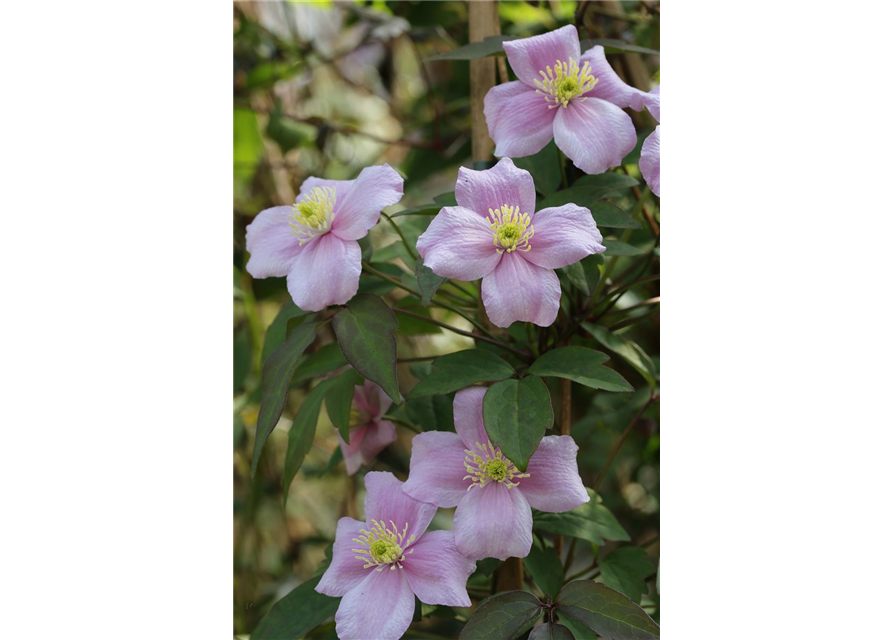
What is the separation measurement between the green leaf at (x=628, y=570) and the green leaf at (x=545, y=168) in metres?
0.27

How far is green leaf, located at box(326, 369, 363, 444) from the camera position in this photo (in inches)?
22.5

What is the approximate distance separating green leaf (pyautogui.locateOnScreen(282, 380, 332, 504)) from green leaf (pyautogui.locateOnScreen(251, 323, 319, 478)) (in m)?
0.06

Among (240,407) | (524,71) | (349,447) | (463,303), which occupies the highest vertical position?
(524,71)

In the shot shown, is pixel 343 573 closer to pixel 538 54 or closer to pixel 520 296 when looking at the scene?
pixel 520 296

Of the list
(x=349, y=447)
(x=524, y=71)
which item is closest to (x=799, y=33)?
(x=524, y=71)

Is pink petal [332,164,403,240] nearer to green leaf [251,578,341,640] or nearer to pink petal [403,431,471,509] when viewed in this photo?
pink petal [403,431,471,509]

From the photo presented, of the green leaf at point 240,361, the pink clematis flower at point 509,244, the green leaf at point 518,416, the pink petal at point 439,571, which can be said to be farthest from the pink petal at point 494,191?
the green leaf at point 240,361

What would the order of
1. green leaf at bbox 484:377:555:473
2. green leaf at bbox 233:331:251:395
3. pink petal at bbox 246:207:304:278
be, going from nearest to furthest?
green leaf at bbox 484:377:555:473 < pink petal at bbox 246:207:304:278 < green leaf at bbox 233:331:251:395

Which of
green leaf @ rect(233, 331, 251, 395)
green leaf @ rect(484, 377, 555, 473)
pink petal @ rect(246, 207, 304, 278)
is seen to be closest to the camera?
green leaf @ rect(484, 377, 555, 473)

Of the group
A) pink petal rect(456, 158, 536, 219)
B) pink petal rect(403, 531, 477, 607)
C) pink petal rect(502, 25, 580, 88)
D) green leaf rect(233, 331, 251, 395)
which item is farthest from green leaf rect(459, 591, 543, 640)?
green leaf rect(233, 331, 251, 395)

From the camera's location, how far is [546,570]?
1.75 feet

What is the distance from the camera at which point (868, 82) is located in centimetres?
45

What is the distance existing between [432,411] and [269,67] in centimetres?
76
